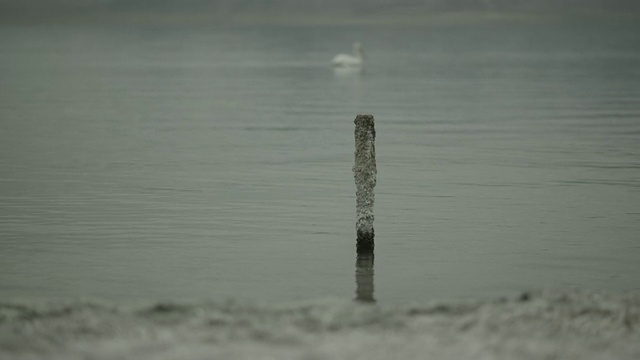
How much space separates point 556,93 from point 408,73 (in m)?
26.4

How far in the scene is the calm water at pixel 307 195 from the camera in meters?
19.4

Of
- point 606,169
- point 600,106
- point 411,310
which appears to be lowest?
point 411,310

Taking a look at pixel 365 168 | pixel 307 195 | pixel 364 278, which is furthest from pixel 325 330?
pixel 307 195

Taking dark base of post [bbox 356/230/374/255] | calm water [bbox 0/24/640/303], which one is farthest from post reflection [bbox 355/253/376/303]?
calm water [bbox 0/24/640/303]

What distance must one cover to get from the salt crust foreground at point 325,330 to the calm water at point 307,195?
4.79 m

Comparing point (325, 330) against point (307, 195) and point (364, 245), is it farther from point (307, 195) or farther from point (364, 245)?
point (307, 195)

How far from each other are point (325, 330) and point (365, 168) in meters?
6.57

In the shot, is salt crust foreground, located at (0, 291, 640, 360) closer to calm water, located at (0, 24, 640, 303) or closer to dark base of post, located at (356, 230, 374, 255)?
calm water, located at (0, 24, 640, 303)

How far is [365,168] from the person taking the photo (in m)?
18.4

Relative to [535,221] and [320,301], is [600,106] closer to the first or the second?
[535,221]

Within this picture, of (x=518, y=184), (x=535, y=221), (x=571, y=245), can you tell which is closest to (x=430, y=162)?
(x=518, y=184)

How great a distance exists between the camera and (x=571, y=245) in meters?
21.9

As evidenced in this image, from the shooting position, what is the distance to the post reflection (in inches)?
709

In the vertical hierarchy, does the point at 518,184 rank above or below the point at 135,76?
below
